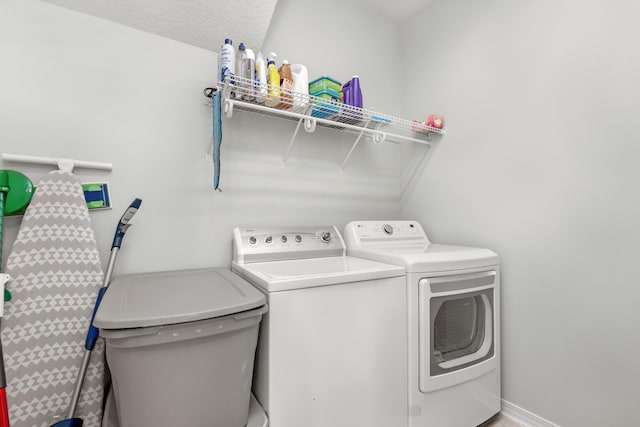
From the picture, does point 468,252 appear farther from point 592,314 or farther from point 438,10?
point 438,10

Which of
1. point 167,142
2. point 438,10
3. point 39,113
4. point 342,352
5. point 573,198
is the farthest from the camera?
point 438,10

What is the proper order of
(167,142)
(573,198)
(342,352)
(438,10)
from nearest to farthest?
(342,352), (573,198), (167,142), (438,10)

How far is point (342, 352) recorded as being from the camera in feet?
4.09

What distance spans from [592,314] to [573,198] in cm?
57

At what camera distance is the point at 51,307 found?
1.26m

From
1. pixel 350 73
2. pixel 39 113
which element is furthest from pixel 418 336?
pixel 39 113

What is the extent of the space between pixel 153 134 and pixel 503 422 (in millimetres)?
2529

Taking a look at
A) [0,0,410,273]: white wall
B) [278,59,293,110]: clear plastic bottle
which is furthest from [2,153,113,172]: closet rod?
[278,59,293,110]: clear plastic bottle

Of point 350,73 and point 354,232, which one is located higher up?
point 350,73

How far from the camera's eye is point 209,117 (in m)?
1.75

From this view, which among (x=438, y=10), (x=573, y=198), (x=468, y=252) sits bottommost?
(x=468, y=252)

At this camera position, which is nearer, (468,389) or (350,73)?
(468,389)

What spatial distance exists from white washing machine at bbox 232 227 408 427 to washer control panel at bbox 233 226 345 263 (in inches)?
5.8

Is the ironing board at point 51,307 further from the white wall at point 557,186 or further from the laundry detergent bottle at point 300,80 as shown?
the white wall at point 557,186
